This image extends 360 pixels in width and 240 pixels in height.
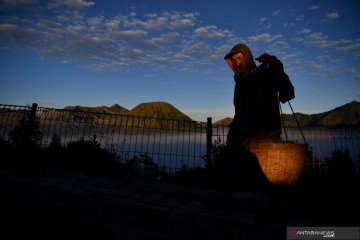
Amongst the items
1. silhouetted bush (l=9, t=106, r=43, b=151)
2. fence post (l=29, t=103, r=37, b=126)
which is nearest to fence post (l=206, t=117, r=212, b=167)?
silhouetted bush (l=9, t=106, r=43, b=151)

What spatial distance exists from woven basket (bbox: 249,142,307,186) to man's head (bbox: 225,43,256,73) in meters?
→ 1.29

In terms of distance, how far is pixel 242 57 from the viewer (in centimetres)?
314

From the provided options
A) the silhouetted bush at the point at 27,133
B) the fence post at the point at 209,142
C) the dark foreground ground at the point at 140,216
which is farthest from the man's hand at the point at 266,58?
the silhouetted bush at the point at 27,133

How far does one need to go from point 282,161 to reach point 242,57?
5.33ft

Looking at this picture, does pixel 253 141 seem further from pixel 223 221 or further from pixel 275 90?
pixel 223 221

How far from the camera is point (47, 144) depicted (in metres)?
7.82

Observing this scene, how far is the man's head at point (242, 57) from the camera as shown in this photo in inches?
122

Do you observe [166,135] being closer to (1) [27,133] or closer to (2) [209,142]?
(2) [209,142]

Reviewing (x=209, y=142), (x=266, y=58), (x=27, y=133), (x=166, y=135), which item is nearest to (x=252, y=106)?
(x=266, y=58)

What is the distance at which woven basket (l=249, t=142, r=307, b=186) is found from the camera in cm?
230

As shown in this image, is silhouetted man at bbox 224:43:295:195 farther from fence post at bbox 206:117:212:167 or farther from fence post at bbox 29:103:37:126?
fence post at bbox 29:103:37:126

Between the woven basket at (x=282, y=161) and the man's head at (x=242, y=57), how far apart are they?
1288 mm

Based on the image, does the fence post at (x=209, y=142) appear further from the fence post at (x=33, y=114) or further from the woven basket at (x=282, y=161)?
the fence post at (x=33, y=114)

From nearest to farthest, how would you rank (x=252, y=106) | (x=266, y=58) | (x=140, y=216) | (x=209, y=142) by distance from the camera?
1. (x=266, y=58)
2. (x=140, y=216)
3. (x=252, y=106)
4. (x=209, y=142)
